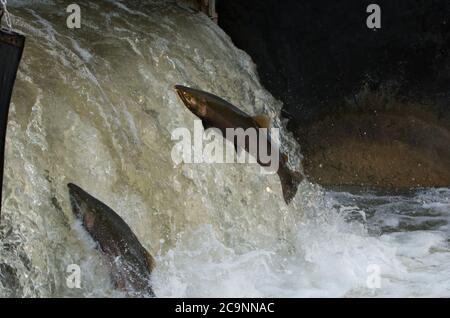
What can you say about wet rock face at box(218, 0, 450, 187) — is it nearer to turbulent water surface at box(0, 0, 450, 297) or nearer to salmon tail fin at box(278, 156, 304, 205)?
turbulent water surface at box(0, 0, 450, 297)

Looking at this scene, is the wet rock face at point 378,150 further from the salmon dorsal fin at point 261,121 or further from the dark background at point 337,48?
the salmon dorsal fin at point 261,121

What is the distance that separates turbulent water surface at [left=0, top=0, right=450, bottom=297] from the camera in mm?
3967

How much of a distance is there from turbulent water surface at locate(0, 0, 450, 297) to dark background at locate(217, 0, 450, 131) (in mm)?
666

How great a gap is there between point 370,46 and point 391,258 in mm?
2242

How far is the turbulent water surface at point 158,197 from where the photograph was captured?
13.0ft

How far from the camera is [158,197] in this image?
Result: 482cm

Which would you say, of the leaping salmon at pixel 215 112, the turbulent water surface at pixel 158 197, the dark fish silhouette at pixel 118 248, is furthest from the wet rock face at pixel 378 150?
the dark fish silhouette at pixel 118 248

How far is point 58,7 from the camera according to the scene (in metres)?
5.85

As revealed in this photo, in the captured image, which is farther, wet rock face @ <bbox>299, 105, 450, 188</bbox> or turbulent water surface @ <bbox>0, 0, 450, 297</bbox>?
wet rock face @ <bbox>299, 105, 450, 188</bbox>

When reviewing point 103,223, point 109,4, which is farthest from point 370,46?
point 103,223

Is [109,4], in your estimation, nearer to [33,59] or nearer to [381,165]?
[33,59]

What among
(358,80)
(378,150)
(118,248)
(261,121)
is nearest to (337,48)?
(358,80)

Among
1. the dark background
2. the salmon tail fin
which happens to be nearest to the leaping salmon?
the salmon tail fin

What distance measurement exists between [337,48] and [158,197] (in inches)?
105
